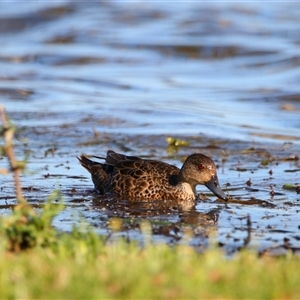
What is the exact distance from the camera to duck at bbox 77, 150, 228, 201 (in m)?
9.61

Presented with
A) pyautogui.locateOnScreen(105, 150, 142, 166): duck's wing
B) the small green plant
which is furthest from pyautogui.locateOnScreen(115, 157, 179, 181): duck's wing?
the small green plant

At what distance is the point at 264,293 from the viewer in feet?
16.4

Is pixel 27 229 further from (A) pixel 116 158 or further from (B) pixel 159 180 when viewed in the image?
(A) pixel 116 158

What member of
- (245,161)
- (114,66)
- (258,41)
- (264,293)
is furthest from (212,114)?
(264,293)

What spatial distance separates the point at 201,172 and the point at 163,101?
25.1 feet

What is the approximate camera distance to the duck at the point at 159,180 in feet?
31.5

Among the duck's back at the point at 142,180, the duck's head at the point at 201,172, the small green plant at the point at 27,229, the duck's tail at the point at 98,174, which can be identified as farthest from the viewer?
the duck's tail at the point at 98,174

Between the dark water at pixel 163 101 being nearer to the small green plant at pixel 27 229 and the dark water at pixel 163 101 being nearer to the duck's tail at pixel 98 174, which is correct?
the duck's tail at pixel 98 174

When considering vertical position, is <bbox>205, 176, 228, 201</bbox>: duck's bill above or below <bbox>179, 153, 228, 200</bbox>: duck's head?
below

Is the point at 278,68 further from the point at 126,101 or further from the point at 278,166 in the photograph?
the point at 278,166

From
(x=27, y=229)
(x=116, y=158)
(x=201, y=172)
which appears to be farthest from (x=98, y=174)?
(x=27, y=229)

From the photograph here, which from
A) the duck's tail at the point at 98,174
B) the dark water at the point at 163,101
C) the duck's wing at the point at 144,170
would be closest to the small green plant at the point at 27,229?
the dark water at the point at 163,101

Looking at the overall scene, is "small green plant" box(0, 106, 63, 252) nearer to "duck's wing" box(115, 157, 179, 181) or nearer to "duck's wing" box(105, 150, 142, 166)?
"duck's wing" box(115, 157, 179, 181)

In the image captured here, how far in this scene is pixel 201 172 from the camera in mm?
9617
